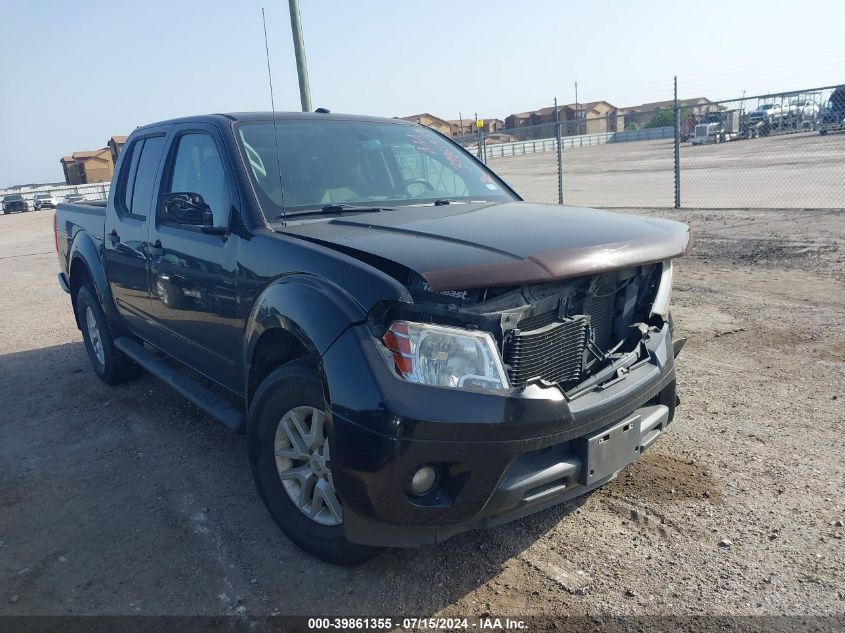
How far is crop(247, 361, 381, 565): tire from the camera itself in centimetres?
282

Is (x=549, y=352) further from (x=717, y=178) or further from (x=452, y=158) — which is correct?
(x=717, y=178)

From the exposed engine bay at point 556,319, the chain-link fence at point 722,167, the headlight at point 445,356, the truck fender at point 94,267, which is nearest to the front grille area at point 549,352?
the exposed engine bay at point 556,319

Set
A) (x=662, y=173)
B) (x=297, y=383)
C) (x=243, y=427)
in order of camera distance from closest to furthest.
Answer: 1. (x=297, y=383)
2. (x=243, y=427)
3. (x=662, y=173)

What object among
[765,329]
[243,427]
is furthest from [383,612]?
[765,329]

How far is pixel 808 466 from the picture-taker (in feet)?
11.6

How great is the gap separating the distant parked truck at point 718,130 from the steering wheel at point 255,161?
30.1 m

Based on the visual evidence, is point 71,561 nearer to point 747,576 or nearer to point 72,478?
point 72,478

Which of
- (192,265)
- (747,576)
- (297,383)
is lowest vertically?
(747,576)

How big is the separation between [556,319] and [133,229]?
309 centimetres

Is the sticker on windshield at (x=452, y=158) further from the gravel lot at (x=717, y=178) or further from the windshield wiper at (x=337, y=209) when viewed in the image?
the gravel lot at (x=717, y=178)

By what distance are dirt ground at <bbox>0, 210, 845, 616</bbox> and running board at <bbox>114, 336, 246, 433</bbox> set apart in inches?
17.8

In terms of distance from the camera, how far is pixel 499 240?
277 centimetres

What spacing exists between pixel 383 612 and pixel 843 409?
3.08 metres

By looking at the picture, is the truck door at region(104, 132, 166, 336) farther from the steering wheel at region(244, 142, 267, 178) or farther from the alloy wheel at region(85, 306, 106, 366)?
the steering wheel at region(244, 142, 267, 178)
